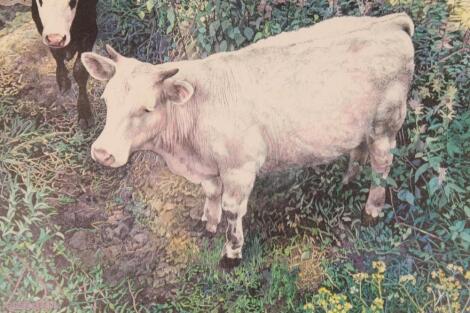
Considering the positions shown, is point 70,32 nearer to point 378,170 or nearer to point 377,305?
point 378,170

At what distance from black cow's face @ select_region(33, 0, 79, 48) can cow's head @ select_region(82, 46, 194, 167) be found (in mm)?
205

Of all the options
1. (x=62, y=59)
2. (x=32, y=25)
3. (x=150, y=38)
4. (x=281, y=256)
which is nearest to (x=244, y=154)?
(x=281, y=256)

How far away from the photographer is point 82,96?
2.39m

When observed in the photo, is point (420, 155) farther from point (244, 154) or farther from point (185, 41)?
point (185, 41)

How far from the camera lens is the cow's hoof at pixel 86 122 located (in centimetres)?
237

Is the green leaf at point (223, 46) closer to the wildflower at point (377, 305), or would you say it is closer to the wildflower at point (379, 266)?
the wildflower at point (379, 266)

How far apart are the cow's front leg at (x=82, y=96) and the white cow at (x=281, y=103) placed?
4.1 inches

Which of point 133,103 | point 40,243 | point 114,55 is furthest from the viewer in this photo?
point 40,243

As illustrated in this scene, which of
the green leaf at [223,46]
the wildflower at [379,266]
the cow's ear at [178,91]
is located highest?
the green leaf at [223,46]

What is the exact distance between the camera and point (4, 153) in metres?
2.39

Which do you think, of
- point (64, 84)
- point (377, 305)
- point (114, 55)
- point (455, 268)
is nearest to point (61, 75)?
point (64, 84)

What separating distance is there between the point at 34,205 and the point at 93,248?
0.82 ft

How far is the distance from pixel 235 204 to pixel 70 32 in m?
0.82

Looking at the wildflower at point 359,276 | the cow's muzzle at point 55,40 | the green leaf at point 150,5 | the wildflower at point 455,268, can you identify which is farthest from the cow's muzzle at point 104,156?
the wildflower at point 455,268
